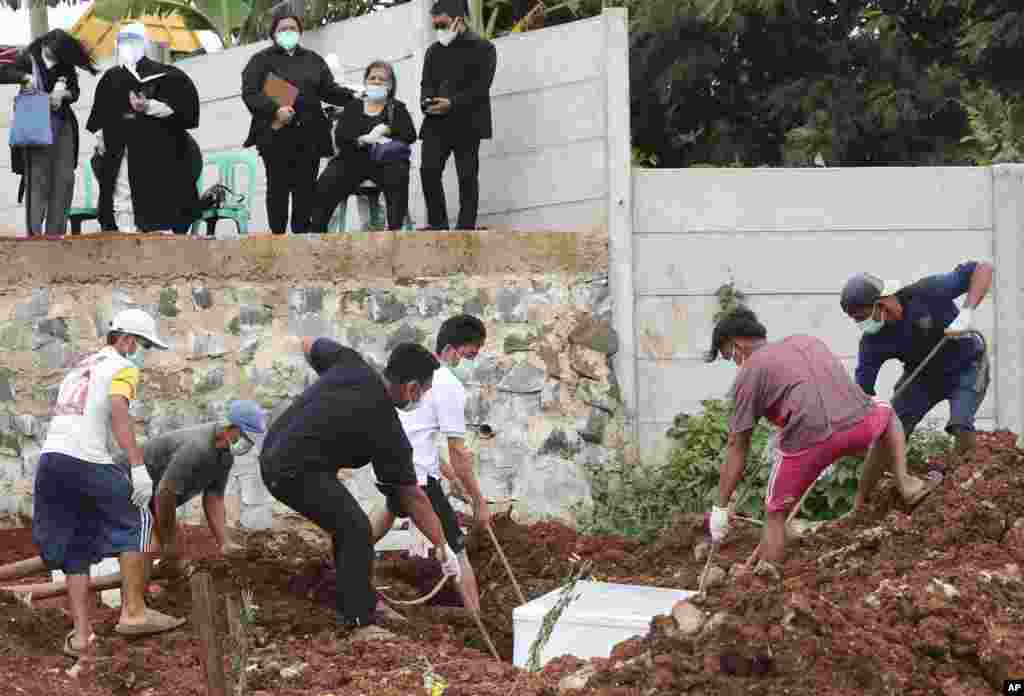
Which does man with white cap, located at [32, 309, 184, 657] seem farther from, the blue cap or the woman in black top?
the woman in black top

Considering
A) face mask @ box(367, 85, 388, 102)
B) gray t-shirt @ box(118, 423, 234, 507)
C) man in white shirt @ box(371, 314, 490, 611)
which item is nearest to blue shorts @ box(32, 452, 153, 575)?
gray t-shirt @ box(118, 423, 234, 507)

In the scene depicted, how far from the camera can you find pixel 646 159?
1667 cm

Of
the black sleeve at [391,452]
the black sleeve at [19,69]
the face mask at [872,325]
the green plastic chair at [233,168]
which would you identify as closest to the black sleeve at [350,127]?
the green plastic chair at [233,168]

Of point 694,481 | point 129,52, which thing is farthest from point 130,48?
point 694,481

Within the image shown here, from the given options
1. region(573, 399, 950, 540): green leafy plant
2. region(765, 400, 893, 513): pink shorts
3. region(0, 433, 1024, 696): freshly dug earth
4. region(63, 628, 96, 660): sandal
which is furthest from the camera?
region(573, 399, 950, 540): green leafy plant

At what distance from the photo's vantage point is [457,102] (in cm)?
1110

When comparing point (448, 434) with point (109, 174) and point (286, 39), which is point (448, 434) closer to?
point (286, 39)

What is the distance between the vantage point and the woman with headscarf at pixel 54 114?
11188mm

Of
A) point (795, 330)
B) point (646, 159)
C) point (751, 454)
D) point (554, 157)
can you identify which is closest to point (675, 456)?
point (751, 454)

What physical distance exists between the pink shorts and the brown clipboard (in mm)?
4175

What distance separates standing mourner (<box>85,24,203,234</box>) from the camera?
11242mm

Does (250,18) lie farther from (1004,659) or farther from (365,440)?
(1004,659)

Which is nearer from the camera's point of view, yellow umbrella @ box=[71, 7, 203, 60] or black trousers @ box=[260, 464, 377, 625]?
black trousers @ box=[260, 464, 377, 625]

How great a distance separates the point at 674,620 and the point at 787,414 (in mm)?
2202
